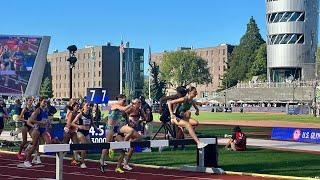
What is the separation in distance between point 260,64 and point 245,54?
696cm

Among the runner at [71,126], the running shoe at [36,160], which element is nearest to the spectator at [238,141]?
the runner at [71,126]

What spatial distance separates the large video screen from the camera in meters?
65.0

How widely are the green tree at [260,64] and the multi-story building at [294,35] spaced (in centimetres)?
1239

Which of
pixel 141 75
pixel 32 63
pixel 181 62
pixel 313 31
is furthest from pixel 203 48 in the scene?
pixel 32 63

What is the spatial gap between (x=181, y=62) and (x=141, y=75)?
28313mm

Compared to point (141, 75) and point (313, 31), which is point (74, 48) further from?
point (141, 75)

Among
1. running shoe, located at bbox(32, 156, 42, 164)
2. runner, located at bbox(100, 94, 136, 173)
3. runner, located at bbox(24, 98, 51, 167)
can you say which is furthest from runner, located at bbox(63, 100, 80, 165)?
running shoe, located at bbox(32, 156, 42, 164)

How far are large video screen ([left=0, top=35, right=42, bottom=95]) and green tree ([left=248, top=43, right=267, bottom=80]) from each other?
77188mm

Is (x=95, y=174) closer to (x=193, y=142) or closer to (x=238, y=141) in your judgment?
(x=193, y=142)

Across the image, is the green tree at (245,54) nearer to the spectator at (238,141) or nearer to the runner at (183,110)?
the spectator at (238,141)

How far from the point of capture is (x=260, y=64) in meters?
136

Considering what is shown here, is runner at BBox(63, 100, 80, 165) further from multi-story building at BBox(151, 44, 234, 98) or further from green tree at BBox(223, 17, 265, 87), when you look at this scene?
multi-story building at BBox(151, 44, 234, 98)

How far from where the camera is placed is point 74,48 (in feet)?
113

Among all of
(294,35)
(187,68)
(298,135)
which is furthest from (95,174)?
(187,68)
